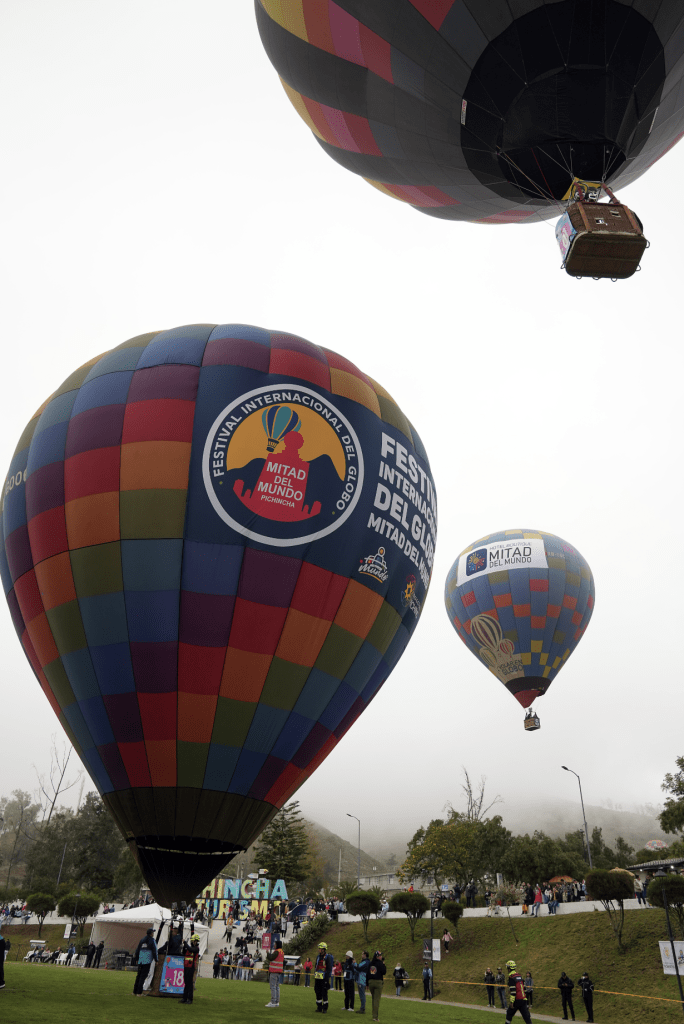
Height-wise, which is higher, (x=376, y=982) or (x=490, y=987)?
(x=376, y=982)

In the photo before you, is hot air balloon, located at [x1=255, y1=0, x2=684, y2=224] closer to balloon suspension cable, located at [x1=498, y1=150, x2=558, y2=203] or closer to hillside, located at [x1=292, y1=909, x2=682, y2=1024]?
balloon suspension cable, located at [x1=498, y1=150, x2=558, y2=203]

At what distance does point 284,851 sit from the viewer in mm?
53406

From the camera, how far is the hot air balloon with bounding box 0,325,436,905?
10.5 meters

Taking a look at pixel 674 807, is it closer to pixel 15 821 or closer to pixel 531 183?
pixel 531 183

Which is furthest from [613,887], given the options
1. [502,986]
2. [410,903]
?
[410,903]

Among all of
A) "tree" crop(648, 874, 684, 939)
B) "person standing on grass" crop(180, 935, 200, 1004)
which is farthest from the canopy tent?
"person standing on grass" crop(180, 935, 200, 1004)

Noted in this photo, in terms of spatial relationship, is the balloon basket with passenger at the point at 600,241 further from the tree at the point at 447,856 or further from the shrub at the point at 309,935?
the tree at the point at 447,856

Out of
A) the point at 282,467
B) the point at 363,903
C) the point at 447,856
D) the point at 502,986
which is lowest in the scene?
the point at 502,986

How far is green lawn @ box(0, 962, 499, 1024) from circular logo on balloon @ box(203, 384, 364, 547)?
20.3ft

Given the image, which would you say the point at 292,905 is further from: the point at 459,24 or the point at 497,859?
the point at 459,24

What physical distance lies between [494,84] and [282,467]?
8.12m

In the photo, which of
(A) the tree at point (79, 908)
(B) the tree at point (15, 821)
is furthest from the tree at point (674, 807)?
(B) the tree at point (15, 821)

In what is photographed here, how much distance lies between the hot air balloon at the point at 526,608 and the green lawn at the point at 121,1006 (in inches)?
632

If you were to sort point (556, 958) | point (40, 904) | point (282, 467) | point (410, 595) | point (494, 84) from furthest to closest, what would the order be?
point (40, 904) → point (556, 958) → point (410, 595) → point (494, 84) → point (282, 467)
